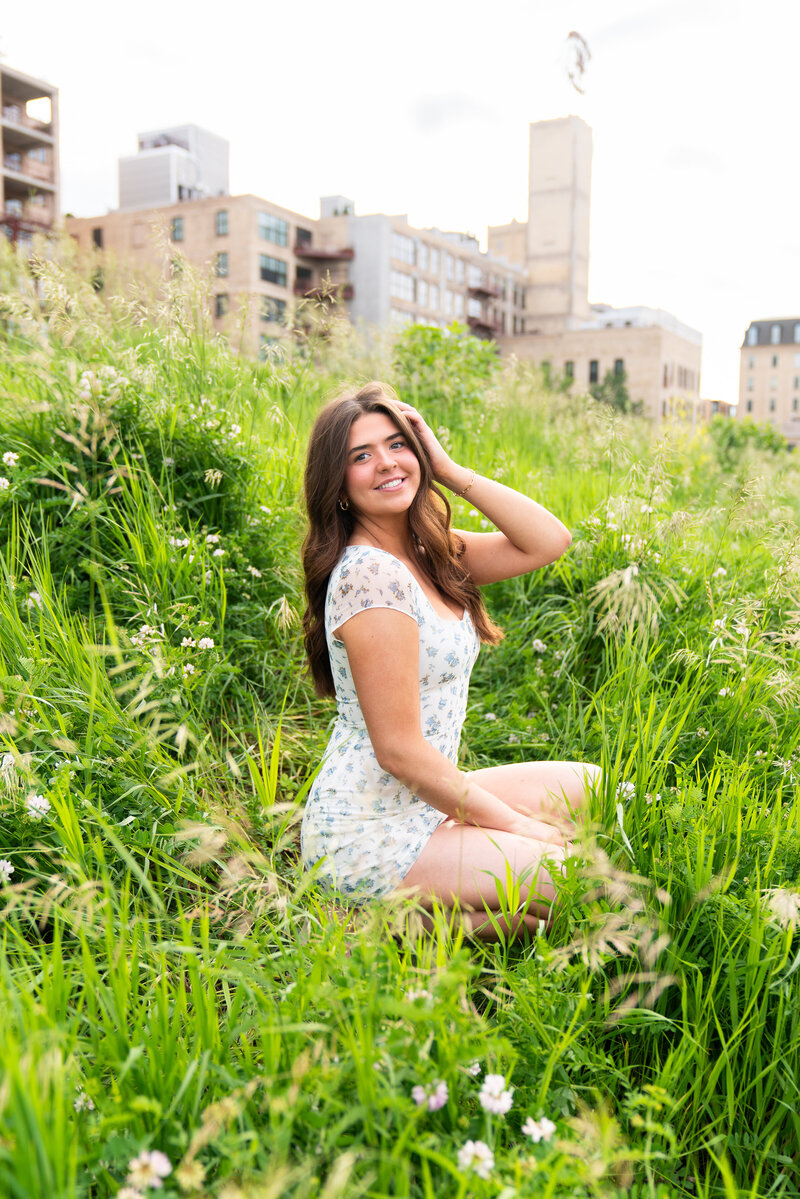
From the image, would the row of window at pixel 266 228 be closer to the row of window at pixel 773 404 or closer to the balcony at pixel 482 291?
the balcony at pixel 482 291

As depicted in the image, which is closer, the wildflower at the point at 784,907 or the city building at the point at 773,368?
the wildflower at the point at 784,907

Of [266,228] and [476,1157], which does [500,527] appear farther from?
[266,228]

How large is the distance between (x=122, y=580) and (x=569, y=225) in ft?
250

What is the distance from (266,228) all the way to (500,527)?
45647 millimetres

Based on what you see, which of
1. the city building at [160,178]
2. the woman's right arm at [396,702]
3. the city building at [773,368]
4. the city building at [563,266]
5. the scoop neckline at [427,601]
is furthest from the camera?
the city building at [773,368]

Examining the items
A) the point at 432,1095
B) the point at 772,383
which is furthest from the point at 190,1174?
the point at 772,383

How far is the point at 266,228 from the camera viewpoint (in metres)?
43.2

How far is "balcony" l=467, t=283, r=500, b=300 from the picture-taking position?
190 feet

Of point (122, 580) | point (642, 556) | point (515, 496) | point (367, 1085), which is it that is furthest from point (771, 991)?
point (122, 580)

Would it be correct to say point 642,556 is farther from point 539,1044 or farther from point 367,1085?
point 367,1085

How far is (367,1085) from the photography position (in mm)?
1092

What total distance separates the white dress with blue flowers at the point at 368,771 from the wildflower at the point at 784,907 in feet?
2.65

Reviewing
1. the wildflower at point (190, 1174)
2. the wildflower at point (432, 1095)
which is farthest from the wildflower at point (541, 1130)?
the wildflower at point (190, 1174)

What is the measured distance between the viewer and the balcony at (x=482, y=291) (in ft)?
190
